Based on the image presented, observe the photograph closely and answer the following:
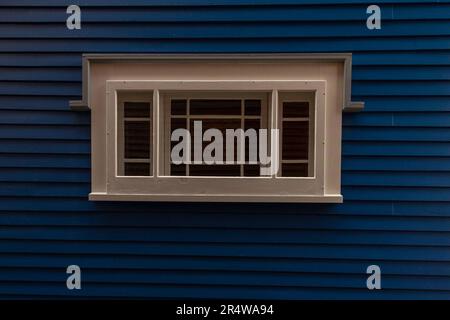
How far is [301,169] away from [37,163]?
1.58 meters

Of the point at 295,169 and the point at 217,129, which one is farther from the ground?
the point at 217,129

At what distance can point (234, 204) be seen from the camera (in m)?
2.14

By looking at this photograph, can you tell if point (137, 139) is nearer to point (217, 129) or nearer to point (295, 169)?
point (217, 129)

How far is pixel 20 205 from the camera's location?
217 centimetres

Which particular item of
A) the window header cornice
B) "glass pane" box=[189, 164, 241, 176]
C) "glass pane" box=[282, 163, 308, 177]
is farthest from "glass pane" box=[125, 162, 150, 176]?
"glass pane" box=[282, 163, 308, 177]

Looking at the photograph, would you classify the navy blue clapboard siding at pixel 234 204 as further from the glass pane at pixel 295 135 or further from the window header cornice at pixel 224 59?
the glass pane at pixel 295 135

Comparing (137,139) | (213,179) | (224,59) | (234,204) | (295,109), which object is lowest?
(234,204)

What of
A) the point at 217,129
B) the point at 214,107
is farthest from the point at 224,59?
the point at 217,129

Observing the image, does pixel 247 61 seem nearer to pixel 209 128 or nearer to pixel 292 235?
pixel 209 128

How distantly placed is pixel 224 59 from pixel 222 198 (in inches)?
31.5

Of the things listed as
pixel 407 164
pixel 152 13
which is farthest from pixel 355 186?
pixel 152 13

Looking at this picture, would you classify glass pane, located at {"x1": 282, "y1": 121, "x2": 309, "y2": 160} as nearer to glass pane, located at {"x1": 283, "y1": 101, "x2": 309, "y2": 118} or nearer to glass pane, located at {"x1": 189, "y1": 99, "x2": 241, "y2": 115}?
glass pane, located at {"x1": 283, "y1": 101, "x2": 309, "y2": 118}

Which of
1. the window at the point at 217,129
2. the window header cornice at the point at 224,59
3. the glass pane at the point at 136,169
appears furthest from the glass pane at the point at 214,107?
the glass pane at the point at 136,169

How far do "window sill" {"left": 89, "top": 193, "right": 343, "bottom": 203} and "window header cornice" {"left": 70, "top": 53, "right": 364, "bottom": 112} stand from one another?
52cm
